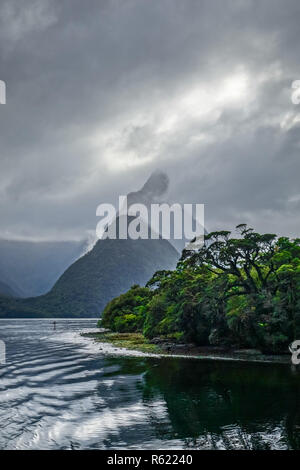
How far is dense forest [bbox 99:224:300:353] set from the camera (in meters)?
38.4

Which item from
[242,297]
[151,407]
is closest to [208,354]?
[242,297]

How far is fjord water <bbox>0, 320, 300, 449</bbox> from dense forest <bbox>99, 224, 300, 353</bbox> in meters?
7.04

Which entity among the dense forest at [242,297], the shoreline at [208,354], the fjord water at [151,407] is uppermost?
the dense forest at [242,297]

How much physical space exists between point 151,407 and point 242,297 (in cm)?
2693

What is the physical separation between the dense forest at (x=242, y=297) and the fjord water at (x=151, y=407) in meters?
7.04

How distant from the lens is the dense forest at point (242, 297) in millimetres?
38438

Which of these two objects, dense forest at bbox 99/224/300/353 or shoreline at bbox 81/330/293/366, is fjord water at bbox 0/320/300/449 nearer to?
shoreline at bbox 81/330/293/366

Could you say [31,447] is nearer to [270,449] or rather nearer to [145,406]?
[145,406]

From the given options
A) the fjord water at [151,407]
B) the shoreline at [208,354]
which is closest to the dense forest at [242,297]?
the shoreline at [208,354]

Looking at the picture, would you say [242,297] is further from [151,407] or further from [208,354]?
[151,407]

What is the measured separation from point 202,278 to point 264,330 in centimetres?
1432

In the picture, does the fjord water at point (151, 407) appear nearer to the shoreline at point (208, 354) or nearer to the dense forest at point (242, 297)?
the shoreline at point (208, 354)

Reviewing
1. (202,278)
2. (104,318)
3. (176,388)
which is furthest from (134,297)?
(176,388)

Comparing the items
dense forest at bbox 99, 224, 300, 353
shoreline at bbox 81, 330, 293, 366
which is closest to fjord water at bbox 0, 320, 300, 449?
shoreline at bbox 81, 330, 293, 366
